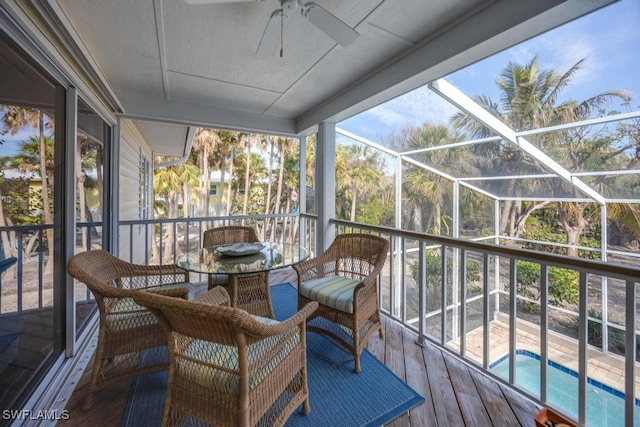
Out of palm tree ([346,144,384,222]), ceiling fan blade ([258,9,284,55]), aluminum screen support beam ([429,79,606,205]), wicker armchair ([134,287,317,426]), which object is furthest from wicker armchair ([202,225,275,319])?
palm tree ([346,144,384,222])

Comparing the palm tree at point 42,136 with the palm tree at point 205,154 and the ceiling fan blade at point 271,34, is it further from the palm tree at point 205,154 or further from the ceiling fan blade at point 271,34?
the palm tree at point 205,154

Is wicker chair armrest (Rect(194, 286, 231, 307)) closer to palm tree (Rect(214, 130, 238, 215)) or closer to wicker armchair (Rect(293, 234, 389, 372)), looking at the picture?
wicker armchair (Rect(293, 234, 389, 372))

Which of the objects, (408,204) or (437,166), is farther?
(408,204)

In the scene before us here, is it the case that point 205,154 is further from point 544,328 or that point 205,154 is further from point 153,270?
point 544,328

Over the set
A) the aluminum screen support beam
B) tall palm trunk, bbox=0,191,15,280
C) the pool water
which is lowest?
the pool water

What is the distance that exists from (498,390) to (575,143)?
3.50 metres

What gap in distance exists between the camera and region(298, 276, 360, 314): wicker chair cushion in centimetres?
206

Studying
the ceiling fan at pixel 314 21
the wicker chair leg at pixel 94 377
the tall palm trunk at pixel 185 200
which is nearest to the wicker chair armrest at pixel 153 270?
the wicker chair leg at pixel 94 377

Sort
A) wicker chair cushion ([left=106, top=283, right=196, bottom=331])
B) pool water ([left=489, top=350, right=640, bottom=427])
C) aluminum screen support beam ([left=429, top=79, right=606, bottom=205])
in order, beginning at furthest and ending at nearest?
1. pool water ([left=489, top=350, right=640, bottom=427])
2. aluminum screen support beam ([left=429, top=79, right=606, bottom=205])
3. wicker chair cushion ([left=106, top=283, right=196, bottom=331])

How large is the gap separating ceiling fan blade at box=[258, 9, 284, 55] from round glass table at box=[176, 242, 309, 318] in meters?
1.63

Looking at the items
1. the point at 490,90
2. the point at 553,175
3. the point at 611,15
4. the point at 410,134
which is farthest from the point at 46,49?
the point at 410,134

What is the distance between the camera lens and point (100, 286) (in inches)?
61.8

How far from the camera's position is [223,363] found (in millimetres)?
1296

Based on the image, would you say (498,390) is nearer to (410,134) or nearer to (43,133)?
(43,133)
